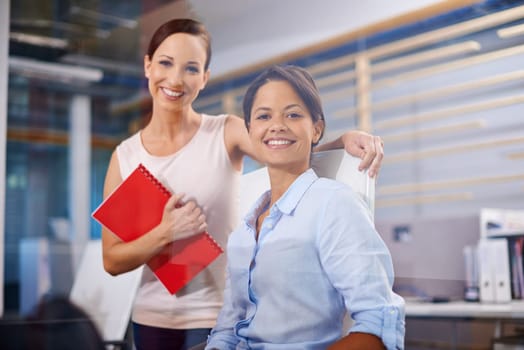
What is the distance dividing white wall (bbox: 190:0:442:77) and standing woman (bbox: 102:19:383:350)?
0.21ft

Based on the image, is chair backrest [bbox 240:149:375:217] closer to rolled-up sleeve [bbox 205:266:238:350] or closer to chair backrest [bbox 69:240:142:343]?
rolled-up sleeve [bbox 205:266:238:350]

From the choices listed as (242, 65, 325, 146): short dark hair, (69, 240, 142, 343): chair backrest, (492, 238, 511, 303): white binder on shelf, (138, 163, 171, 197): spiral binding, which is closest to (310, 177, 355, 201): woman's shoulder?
(242, 65, 325, 146): short dark hair

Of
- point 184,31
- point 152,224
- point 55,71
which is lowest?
point 152,224

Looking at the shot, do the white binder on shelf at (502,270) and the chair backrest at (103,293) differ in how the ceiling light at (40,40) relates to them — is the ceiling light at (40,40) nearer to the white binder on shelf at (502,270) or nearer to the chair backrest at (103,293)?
the chair backrest at (103,293)

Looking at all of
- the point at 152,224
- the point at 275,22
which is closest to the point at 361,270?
the point at 152,224

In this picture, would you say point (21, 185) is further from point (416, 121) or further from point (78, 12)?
point (416, 121)

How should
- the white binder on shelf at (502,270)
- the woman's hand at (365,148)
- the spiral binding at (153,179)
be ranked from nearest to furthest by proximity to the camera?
the woman's hand at (365,148)
the spiral binding at (153,179)
the white binder on shelf at (502,270)

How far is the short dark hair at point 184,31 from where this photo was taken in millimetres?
2021

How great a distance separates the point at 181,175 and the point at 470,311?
3.66ft

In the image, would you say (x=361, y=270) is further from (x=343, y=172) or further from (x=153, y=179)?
(x=153, y=179)

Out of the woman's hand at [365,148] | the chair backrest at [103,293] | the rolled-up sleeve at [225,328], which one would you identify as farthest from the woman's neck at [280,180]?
the chair backrest at [103,293]

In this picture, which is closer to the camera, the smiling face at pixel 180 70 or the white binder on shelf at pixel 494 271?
the smiling face at pixel 180 70

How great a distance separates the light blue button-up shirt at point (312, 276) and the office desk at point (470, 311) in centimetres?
21

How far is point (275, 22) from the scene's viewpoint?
6.51ft
